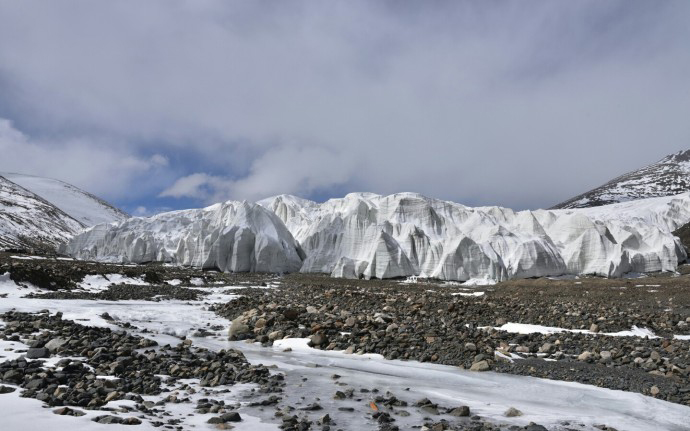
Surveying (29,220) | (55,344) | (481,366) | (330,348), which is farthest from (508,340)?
(29,220)

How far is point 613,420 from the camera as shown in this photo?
18.2 feet

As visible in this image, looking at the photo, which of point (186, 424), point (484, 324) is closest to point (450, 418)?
point (186, 424)

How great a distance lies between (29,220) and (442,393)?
131 m

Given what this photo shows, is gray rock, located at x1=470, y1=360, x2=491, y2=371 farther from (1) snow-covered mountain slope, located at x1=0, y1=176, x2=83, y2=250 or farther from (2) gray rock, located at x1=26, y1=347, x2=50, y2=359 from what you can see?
(1) snow-covered mountain slope, located at x1=0, y1=176, x2=83, y2=250

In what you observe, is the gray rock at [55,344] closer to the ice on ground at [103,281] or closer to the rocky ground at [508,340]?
the rocky ground at [508,340]

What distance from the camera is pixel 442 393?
21.8ft

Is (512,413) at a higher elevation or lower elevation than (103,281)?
lower

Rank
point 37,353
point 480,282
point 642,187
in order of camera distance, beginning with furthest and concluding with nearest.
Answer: point 642,187
point 480,282
point 37,353

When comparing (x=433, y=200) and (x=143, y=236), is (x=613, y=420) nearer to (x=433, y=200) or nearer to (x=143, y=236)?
(x=433, y=200)

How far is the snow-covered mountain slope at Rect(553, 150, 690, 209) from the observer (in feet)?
499

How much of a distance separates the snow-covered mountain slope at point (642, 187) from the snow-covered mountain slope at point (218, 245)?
396ft

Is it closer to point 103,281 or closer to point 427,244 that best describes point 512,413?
point 103,281

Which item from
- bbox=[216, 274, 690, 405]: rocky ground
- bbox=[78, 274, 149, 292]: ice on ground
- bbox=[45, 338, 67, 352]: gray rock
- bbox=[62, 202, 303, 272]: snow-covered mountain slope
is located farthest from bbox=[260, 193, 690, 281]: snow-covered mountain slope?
bbox=[45, 338, 67, 352]: gray rock

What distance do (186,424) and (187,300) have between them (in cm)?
1533
